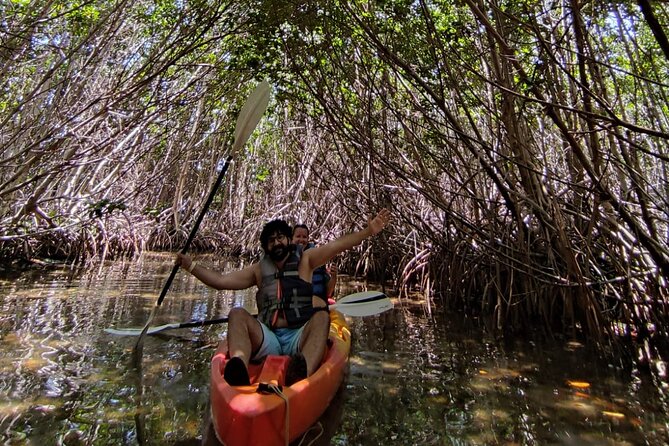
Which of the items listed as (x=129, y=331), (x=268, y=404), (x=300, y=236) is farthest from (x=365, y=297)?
(x=268, y=404)

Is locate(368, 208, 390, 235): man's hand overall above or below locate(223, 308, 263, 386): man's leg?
above

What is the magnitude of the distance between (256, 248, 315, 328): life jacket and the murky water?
53cm

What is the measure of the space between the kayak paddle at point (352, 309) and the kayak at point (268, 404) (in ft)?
5.38

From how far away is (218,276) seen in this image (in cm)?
298

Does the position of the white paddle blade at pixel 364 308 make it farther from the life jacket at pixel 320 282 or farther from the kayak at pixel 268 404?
the kayak at pixel 268 404

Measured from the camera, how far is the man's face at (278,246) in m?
2.93

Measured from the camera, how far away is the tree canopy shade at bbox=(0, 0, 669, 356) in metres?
3.41

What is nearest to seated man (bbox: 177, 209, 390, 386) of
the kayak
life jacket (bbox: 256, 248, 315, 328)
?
life jacket (bbox: 256, 248, 315, 328)

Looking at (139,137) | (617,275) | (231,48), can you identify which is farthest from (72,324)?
(617,275)

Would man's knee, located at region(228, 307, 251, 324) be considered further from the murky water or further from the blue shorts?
the murky water

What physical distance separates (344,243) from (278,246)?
1.37ft

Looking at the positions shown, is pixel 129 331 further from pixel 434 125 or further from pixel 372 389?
pixel 434 125

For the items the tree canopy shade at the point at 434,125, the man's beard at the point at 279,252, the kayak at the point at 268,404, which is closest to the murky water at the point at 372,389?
the kayak at the point at 268,404

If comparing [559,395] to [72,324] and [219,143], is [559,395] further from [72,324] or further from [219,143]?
[219,143]
